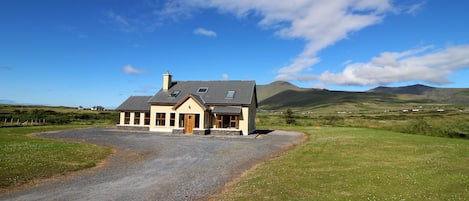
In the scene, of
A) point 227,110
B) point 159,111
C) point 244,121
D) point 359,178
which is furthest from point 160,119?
point 359,178

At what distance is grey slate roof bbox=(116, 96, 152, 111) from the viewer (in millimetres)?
39969

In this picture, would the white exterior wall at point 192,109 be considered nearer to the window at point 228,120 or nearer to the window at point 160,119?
the window at point 228,120

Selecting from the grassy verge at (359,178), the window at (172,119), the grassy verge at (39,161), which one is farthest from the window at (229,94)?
the grassy verge at (359,178)

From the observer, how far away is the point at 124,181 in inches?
461

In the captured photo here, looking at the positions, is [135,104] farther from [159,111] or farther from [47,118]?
[47,118]

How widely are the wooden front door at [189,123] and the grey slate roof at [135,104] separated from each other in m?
7.35

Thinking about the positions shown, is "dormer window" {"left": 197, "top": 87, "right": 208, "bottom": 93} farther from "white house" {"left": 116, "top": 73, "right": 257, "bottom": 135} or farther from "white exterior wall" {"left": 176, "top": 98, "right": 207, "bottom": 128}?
"white exterior wall" {"left": 176, "top": 98, "right": 207, "bottom": 128}

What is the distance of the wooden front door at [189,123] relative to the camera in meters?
35.1

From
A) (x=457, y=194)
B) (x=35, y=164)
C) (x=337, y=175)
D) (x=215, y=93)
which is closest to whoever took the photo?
(x=457, y=194)

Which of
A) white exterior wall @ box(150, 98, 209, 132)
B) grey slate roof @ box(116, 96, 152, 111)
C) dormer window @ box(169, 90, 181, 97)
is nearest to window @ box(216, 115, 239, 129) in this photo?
white exterior wall @ box(150, 98, 209, 132)

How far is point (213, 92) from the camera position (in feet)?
129

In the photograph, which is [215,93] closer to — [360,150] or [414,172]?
[360,150]

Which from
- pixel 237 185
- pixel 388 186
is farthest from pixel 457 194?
pixel 237 185

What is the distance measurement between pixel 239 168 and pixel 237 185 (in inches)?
146
